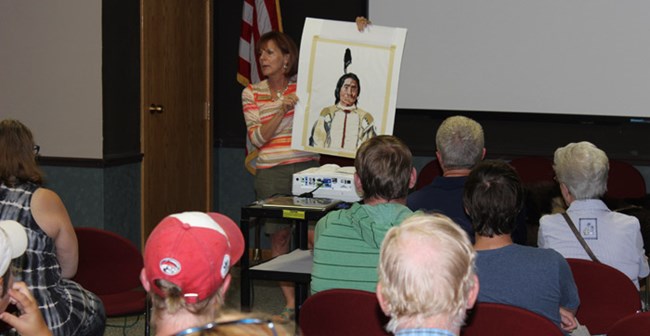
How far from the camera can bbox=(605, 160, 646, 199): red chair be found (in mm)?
6039

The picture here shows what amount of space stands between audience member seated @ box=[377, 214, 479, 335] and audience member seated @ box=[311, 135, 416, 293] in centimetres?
118

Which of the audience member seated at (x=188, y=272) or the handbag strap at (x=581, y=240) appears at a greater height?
the audience member seated at (x=188, y=272)

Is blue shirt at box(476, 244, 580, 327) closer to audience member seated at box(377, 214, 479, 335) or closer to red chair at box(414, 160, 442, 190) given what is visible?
audience member seated at box(377, 214, 479, 335)

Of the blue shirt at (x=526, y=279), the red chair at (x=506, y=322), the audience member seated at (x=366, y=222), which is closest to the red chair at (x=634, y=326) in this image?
the red chair at (x=506, y=322)

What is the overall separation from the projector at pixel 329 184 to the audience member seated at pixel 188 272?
7.90 feet

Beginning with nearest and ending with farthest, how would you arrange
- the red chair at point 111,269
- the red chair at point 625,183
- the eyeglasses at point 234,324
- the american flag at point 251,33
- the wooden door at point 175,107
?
the eyeglasses at point 234,324, the red chair at point 111,269, the red chair at point 625,183, the wooden door at point 175,107, the american flag at point 251,33

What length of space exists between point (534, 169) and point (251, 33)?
2.35 meters

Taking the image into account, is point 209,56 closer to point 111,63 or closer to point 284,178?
point 111,63

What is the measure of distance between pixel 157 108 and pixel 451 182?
309 centimetres

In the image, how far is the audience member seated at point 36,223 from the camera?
11.3 ft

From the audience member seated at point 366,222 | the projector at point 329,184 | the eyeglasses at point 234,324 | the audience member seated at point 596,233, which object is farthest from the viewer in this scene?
the projector at point 329,184

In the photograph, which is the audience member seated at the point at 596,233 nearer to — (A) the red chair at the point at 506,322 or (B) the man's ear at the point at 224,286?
(A) the red chair at the point at 506,322

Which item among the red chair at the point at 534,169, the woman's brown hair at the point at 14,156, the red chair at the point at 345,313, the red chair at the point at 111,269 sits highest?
the woman's brown hair at the point at 14,156

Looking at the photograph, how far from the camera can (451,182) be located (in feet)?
12.9
